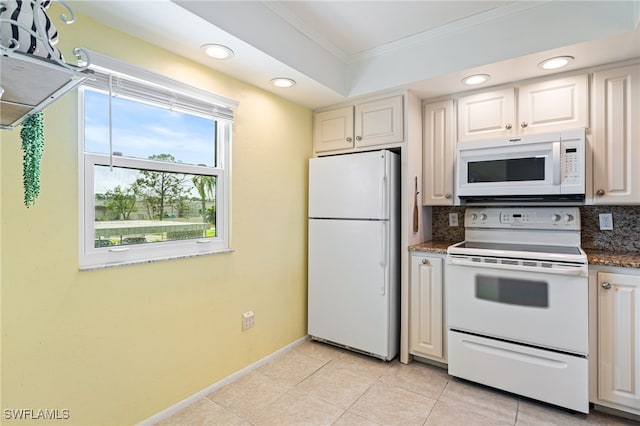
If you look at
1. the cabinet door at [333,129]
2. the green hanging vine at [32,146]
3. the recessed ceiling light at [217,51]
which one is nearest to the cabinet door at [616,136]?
the cabinet door at [333,129]

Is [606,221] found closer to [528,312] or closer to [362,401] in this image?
[528,312]

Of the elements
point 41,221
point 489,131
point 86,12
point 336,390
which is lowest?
point 336,390

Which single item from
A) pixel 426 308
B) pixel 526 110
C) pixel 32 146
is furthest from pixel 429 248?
pixel 32 146

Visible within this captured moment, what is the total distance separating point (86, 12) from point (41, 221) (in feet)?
3.37

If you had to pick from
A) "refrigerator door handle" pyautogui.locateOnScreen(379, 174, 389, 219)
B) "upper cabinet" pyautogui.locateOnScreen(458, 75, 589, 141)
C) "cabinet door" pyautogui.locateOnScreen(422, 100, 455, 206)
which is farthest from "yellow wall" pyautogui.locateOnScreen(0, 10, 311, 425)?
"upper cabinet" pyautogui.locateOnScreen(458, 75, 589, 141)

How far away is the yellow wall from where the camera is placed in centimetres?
148

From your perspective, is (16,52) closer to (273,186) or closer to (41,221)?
(41,221)

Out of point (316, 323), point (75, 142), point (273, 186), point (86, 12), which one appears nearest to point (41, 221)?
point (75, 142)

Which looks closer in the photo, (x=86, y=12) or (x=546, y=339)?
(x=86, y=12)

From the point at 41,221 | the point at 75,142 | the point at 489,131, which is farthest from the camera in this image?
the point at 489,131

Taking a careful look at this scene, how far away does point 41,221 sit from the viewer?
1.53m

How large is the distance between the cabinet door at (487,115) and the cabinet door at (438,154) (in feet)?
0.33

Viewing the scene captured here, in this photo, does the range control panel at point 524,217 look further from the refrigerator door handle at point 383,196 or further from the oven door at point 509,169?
the refrigerator door handle at point 383,196

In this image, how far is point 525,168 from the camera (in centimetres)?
230
